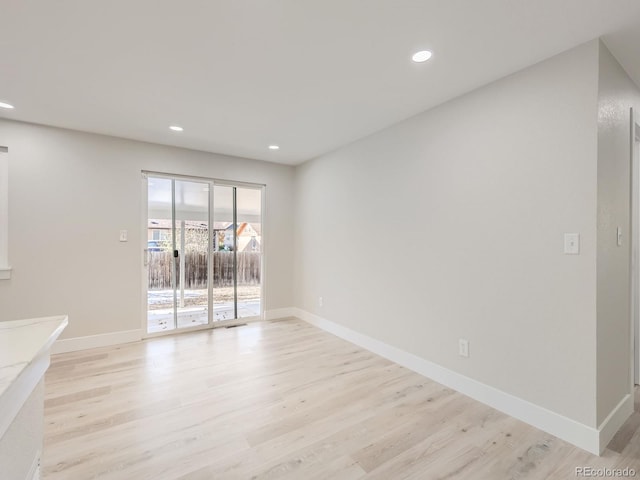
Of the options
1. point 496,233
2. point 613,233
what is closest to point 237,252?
point 496,233

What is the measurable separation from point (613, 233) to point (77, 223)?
16.0ft

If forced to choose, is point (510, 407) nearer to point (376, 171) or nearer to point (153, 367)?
point (376, 171)

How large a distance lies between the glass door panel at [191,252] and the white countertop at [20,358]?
3.00 metres

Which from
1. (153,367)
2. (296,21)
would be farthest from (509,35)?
(153,367)

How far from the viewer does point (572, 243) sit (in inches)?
72.8

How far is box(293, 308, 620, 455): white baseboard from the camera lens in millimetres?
1787

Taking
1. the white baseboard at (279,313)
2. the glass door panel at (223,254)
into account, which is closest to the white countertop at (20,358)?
the glass door panel at (223,254)

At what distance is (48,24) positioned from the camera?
5.59 feet

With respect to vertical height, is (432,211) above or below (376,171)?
below

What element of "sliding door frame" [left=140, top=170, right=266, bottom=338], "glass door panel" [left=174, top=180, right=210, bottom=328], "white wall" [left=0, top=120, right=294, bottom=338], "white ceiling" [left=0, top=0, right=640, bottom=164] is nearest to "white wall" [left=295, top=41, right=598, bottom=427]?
"white ceiling" [left=0, top=0, right=640, bottom=164]

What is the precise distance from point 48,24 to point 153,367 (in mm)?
2751

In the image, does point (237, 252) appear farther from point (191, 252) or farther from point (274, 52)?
point (274, 52)

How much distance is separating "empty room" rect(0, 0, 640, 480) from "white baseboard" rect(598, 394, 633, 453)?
0.02 m

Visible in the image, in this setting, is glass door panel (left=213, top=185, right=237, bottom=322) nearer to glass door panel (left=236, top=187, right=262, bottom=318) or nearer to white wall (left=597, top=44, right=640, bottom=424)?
glass door panel (left=236, top=187, right=262, bottom=318)
